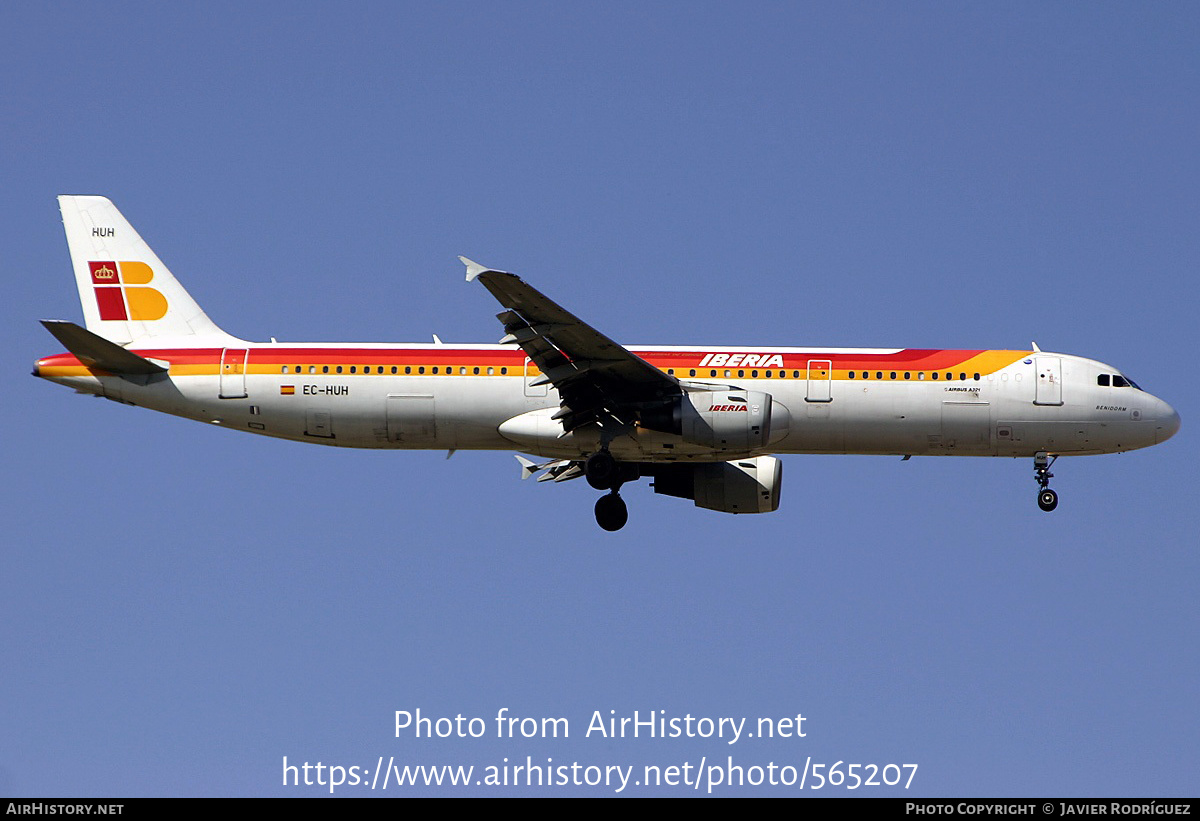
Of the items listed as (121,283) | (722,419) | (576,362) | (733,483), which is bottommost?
(733,483)

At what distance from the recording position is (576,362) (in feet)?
112

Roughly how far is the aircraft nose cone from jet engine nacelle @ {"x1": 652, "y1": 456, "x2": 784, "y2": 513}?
30.0ft

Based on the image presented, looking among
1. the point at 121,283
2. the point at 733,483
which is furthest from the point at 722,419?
the point at 121,283

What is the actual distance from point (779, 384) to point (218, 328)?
13925 millimetres

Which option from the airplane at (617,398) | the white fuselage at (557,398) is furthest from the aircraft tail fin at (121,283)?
the white fuselage at (557,398)

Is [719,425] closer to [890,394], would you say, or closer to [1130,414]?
[890,394]

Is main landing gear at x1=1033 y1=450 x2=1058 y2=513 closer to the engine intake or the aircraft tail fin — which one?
the engine intake

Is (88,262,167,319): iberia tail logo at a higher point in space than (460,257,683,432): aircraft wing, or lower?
higher

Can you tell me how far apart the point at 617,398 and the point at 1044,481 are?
10.7m

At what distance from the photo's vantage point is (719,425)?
3409 cm

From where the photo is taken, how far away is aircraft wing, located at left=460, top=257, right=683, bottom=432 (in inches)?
1281

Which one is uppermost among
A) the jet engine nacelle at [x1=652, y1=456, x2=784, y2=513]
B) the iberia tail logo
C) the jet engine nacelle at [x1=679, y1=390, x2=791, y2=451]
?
the iberia tail logo

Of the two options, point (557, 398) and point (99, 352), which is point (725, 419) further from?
point (99, 352)

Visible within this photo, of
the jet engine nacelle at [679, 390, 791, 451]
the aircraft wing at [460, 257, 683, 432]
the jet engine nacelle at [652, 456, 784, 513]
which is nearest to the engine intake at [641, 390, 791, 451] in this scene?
the jet engine nacelle at [679, 390, 791, 451]
